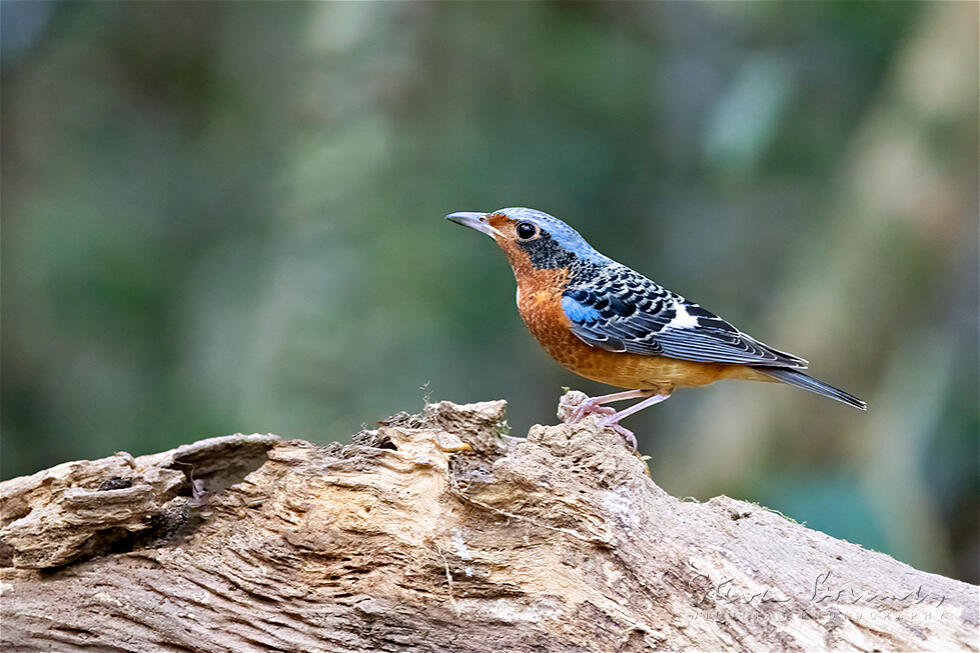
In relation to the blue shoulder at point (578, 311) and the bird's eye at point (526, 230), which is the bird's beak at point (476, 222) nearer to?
the bird's eye at point (526, 230)

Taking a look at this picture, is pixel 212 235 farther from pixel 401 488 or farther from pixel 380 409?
pixel 401 488

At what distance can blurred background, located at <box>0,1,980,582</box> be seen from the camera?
8.29 m

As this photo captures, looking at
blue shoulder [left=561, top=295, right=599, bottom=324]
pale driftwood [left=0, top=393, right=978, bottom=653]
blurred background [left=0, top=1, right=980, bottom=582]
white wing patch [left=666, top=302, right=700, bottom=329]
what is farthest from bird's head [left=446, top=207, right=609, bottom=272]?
blurred background [left=0, top=1, right=980, bottom=582]

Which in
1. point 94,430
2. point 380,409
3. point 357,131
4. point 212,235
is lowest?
point 94,430

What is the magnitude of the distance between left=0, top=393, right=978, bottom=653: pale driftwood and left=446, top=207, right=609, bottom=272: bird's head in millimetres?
→ 1827

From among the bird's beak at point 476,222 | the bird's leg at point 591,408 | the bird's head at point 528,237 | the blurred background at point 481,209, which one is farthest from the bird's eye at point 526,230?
the blurred background at point 481,209

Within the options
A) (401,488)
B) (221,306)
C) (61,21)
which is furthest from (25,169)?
(401,488)

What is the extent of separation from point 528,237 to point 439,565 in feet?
8.18

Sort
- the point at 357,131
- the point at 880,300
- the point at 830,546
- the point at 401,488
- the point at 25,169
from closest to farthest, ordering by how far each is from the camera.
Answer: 1. the point at 401,488
2. the point at 830,546
3. the point at 880,300
4. the point at 357,131
5. the point at 25,169

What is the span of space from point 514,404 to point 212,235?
12.2 ft

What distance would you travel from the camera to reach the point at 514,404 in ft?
34.3

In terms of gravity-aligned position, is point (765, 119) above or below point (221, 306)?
above

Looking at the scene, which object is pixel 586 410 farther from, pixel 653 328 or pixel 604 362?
pixel 653 328

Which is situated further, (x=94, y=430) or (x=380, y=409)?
(x=94, y=430)
